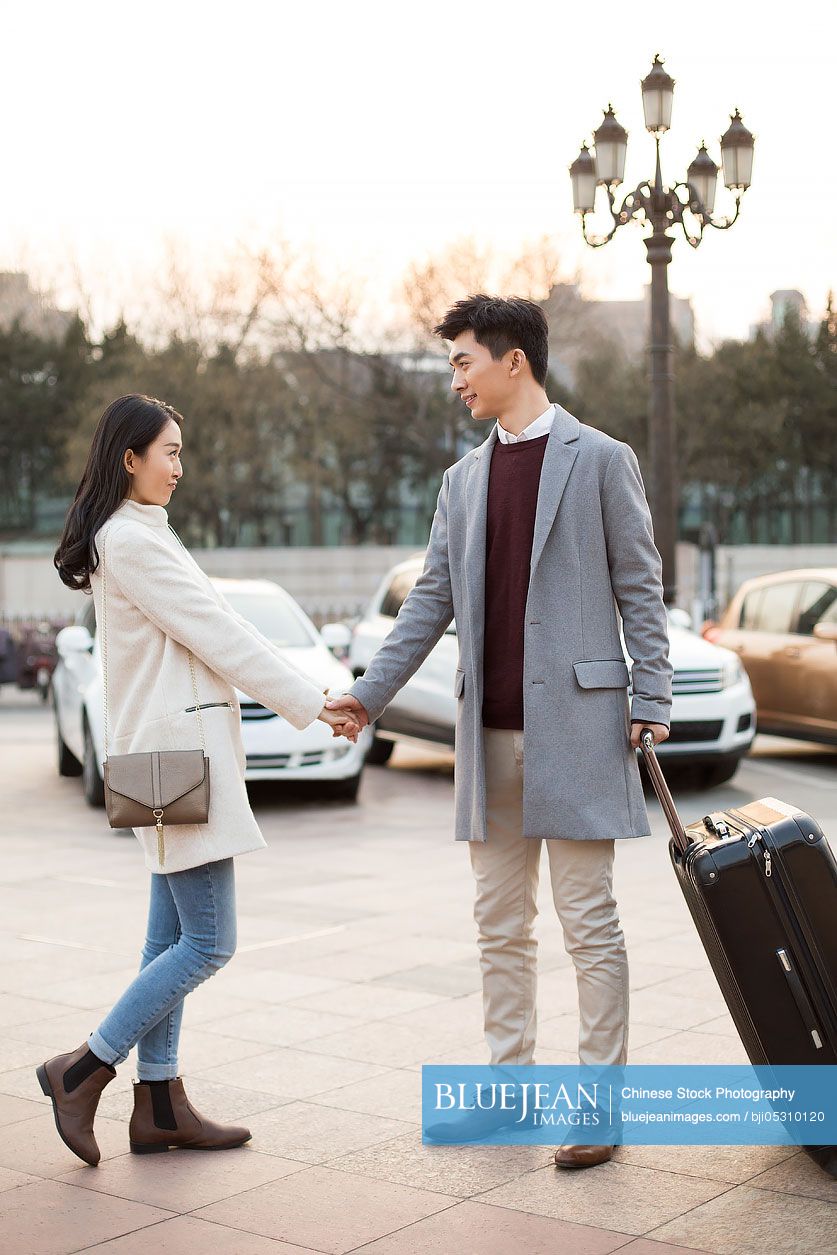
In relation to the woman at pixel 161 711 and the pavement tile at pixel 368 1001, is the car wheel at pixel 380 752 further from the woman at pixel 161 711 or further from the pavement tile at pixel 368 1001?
the woman at pixel 161 711

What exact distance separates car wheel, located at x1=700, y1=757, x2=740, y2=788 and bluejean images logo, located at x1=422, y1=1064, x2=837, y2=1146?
681 centimetres

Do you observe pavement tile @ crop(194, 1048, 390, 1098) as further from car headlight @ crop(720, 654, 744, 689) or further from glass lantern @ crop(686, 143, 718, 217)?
glass lantern @ crop(686, 143, 718, 217)

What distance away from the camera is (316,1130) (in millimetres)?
3969

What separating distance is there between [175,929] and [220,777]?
420 mm

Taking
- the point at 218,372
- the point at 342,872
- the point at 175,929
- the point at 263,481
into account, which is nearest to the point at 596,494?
the point at 175,929

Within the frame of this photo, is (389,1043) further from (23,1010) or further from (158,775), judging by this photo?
(158,775)

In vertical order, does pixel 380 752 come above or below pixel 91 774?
below

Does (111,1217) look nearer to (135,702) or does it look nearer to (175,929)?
(175,929)

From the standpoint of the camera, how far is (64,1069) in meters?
3.78

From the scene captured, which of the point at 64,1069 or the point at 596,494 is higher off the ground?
the point at 596,494

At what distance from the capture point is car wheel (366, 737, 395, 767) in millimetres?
12633

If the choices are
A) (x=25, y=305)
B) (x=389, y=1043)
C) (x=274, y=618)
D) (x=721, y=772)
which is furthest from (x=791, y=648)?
(x=25, y=305)

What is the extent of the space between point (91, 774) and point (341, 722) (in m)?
6.57

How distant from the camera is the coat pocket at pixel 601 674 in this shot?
379cm
